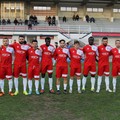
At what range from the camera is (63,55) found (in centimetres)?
961

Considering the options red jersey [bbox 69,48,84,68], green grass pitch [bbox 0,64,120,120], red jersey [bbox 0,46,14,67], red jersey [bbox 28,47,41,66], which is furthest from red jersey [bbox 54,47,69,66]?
red jersey [bbox 0,46,14,67]

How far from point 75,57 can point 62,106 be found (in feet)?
7.30

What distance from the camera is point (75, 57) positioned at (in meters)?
9.71

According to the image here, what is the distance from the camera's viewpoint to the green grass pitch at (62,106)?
7058mm

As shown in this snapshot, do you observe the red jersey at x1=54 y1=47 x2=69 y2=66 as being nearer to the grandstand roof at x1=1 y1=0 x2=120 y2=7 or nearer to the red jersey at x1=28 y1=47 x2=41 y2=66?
the red jersey at x1=28 y1=47 x2=41 y2=66

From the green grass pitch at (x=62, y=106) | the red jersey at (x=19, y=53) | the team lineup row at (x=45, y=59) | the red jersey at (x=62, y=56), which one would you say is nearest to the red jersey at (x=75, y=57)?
the team lineup row at (x=45, y=59)

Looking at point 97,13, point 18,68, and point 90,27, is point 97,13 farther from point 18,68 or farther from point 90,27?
point 18,68

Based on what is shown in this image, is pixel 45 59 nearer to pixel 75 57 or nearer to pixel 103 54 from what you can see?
pixel 75 57

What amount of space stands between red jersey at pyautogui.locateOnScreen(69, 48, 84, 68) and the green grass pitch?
1.01 metres

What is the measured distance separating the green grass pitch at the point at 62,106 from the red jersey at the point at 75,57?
1.01 m

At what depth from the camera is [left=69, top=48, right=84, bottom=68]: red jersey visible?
970 cm

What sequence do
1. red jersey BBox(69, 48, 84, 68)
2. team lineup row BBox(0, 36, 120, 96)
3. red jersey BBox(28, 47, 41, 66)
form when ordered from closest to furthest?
team lineup row BBox(0, 36, 120, 96)
red jersey BBox(28, 47, 41, 66)
red jersey BBox(69, 48, 84, 68)

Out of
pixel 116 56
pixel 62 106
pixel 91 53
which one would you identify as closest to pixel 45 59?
pixel 91 53

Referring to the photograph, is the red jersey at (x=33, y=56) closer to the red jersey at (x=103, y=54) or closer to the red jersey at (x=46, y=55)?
the red jersey at (x=46, y=55)
